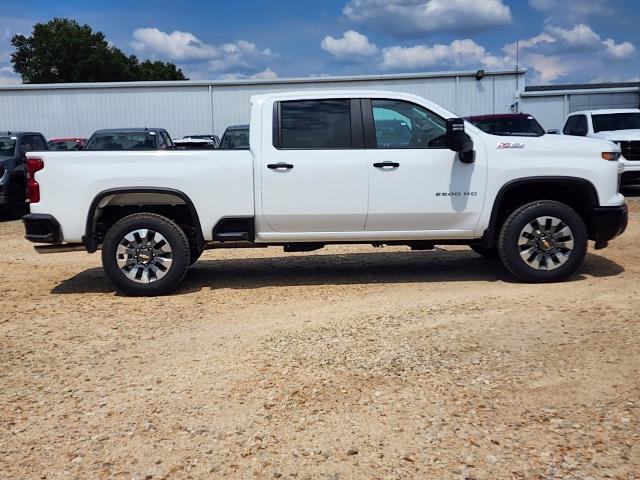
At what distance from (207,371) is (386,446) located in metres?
1.63

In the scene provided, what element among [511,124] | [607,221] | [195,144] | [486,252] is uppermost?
[511,124]

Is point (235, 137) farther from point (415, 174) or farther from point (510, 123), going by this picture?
point (415, 174)

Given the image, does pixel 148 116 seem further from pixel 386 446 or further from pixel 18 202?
pixel 386 446

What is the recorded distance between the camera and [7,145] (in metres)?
15.2

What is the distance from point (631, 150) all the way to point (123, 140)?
36.9ft

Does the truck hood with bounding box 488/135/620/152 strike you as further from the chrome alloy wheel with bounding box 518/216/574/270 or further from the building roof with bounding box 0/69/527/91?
the building roof with bounding box 0/69/527/91

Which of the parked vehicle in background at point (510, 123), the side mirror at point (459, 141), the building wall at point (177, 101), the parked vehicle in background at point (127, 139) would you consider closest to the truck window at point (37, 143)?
the parked vehicle in background at point (127, 139)

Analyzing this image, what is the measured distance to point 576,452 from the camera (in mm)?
3408

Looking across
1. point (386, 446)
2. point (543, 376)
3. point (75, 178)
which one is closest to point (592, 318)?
point (543, 376)

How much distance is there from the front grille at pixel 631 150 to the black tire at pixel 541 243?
968cm

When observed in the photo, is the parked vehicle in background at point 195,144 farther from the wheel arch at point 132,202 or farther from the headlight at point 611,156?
the headlight at point 611,156

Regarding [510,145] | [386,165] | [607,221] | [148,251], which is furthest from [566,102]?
[148,251]

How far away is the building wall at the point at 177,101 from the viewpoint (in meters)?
28.9

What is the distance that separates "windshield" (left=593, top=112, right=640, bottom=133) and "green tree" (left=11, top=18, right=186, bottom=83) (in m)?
63.1
